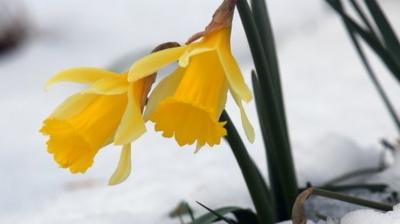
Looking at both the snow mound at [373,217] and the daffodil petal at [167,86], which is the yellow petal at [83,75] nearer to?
the daffodil petal at [167,86]

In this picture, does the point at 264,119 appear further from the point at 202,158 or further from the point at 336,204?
the point at 202,158

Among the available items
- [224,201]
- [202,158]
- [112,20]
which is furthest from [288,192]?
[112,20]

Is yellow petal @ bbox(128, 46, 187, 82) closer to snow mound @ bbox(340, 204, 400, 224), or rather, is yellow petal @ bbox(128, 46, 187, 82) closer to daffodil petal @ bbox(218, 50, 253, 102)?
daffodil petal @ bbox(218, 50, 253, 102)

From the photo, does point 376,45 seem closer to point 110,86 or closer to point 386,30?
point 386,30

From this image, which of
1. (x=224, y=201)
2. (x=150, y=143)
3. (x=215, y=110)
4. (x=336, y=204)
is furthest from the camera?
(x=150, y=143)

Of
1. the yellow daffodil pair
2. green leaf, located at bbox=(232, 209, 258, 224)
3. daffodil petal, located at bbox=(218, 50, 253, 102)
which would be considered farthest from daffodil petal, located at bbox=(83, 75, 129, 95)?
green leaf, located at bbox=(232, 209, 258, 224)

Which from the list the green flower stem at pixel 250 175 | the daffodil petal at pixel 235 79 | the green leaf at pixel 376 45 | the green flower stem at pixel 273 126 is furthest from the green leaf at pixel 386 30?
the daffodil petal at pixel 235 79
